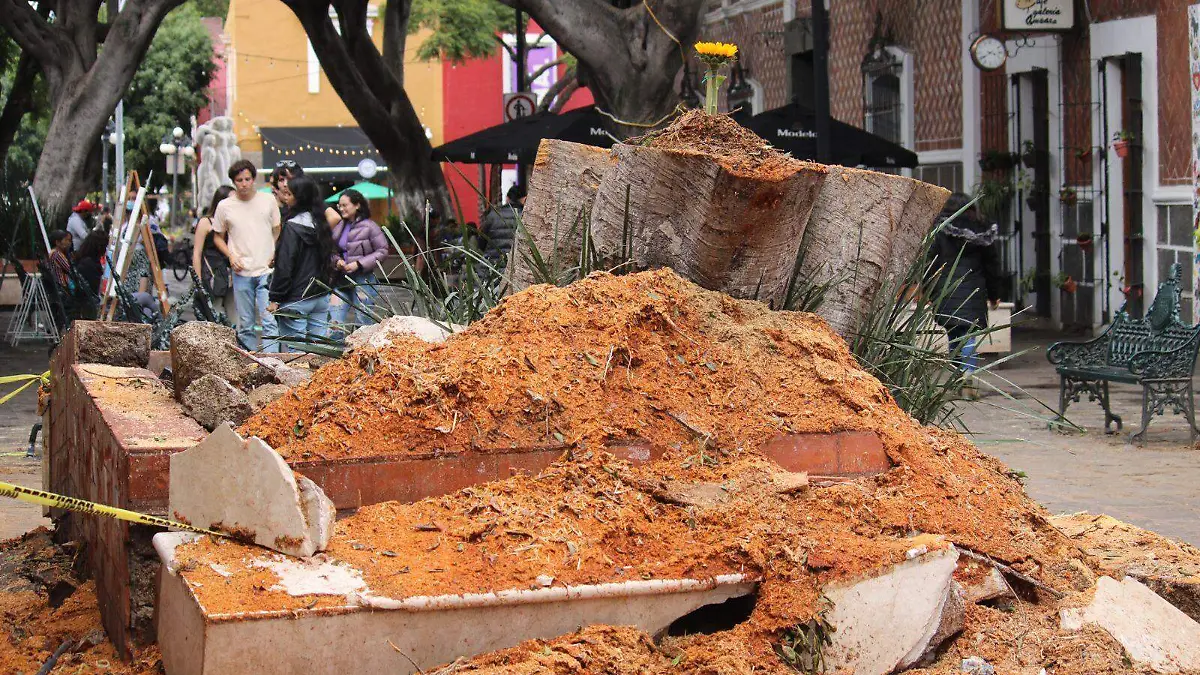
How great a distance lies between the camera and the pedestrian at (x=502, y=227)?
5.47 metres

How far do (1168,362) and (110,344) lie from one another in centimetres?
709

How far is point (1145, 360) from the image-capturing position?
9.65 metres

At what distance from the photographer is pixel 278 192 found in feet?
39.9

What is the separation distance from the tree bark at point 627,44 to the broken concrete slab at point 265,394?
10.1 metres

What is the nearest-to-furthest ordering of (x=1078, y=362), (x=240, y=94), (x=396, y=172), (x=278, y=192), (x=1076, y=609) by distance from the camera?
(x=1076, y=609)
(x=1078, y=362)
(x=278, y=192)
(x=396, y=172)
(x=240, y=94)

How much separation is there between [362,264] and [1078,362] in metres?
5.30

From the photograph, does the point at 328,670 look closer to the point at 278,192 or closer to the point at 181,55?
the point at 278,192

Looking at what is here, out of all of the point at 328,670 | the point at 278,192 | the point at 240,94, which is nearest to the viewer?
the point at 328,670

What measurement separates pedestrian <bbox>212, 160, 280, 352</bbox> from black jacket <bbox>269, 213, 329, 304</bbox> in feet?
2.91

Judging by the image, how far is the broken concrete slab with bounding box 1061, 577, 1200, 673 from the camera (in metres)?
3.38

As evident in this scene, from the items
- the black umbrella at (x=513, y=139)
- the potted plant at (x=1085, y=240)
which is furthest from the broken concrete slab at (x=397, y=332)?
the potted plant at (x=1085, y=240)

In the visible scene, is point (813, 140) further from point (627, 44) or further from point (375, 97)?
point (375, 97)

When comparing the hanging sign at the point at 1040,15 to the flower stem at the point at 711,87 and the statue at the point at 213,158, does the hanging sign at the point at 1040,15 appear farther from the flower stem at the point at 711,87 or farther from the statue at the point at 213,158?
the statue at the point at 213,158

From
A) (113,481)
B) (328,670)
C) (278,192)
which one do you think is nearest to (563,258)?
(113,481)
